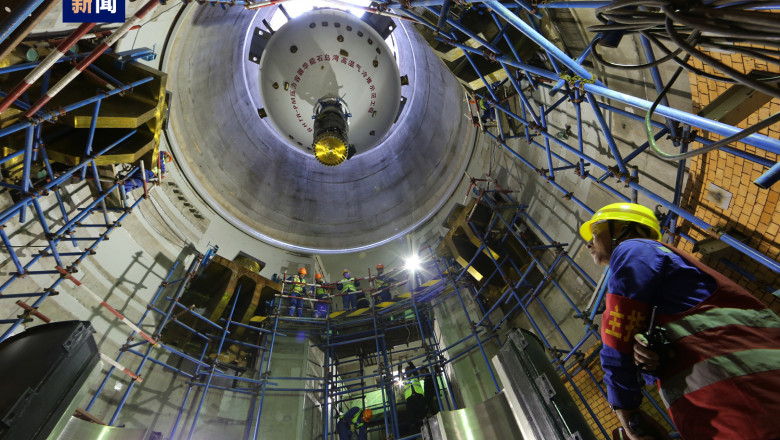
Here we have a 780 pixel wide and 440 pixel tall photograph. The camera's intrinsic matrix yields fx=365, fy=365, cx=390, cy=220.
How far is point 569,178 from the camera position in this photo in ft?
20.2

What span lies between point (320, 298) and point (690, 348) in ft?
30.0

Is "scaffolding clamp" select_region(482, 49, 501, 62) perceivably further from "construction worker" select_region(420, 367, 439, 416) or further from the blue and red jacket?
"construction worker" select_region(420, 367, 439, 416)

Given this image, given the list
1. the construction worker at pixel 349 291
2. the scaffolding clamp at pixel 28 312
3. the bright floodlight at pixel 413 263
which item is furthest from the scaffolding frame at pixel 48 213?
the bright floodlight at pixel 413 263

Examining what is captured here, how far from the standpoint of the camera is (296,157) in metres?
12.5

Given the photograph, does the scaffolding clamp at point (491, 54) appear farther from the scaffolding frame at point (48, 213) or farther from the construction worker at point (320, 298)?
the construction worker at point (320, 298)

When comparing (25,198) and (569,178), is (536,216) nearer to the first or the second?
(569,178)

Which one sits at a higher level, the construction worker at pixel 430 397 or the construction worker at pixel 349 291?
the construction worker at pixel 349 291

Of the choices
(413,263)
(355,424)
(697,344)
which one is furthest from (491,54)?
(355,424)

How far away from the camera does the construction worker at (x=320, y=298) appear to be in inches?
380

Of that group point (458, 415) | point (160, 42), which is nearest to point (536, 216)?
point (458, 415)

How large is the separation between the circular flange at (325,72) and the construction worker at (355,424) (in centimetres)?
695

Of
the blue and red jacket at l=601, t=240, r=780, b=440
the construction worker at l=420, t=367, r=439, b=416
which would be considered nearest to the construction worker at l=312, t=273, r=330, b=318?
the construction worker at l=420, t=367, r=439, b=416

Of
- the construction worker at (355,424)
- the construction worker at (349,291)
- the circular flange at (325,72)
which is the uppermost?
the circular flange at (325,72)

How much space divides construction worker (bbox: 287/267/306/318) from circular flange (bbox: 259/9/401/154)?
3.92m
